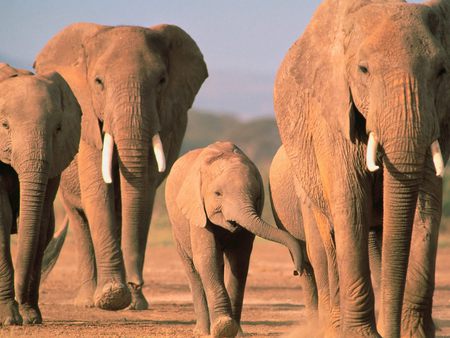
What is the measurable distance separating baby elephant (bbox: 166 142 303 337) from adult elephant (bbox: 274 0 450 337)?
3.06 ft

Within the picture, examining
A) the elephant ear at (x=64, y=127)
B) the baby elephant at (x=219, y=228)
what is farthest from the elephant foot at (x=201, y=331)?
the elephant ear at (x=64, y=127)

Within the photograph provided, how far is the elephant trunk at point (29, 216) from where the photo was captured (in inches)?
406

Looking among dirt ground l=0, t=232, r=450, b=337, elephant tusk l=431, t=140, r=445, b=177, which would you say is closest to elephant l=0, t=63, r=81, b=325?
dirt ground l=0, t=232, r=450, b=337

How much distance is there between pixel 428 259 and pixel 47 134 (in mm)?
→ 3684

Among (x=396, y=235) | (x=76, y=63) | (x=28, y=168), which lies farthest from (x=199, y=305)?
(x=76, y=63)

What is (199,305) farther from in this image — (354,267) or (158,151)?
(354,267)

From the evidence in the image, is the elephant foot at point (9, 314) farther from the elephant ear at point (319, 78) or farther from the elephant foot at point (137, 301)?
the elephant ear at point (319, 78)

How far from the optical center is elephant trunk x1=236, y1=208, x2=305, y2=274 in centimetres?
910

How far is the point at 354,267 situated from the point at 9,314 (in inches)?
132

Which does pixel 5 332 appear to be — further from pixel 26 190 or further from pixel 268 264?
pixel 268 264

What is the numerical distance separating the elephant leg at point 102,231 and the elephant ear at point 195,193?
3.44 feet

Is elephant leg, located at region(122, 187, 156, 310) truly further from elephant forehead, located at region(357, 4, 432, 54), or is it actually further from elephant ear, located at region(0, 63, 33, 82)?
elephant forehead, located at region(357, 4, 432, 54)

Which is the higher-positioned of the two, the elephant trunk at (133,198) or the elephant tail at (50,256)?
the elephant trunk at (133,198)

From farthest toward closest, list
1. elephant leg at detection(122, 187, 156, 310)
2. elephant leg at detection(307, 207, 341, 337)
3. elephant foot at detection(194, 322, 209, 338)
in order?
elephant leg at detection(122, 187, 156, 310) → elephant foot at detection(194, 322, 209, 338) → elephant leg at detection(307, 207, 341, 337)
